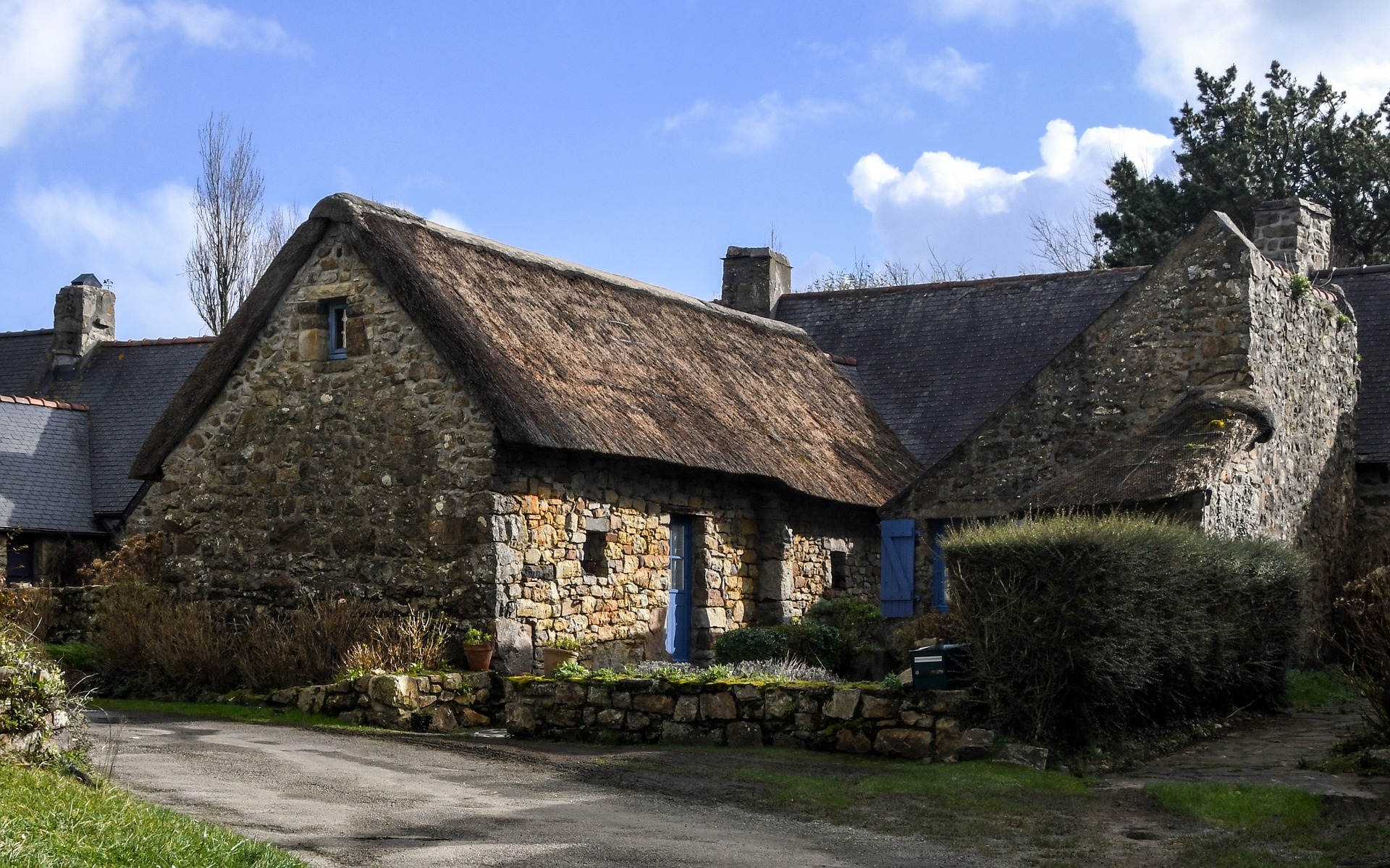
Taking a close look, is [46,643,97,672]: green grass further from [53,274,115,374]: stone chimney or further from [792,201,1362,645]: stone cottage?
[53,274,115,374]: stone chimney

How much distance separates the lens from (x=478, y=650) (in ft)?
46.9

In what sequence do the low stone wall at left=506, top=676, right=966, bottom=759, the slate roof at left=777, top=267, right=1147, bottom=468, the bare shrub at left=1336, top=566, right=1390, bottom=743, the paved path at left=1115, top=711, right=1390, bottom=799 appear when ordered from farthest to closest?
1. the slate roof at left=777, top=267, right=1147, bottom=468
2. the low stone wall at left=506, top=676, right=966, bottom=759
3. the bare shrub at left=1336, top=566, right=1390, bottom=743
4. the paved path at left=1115, top=711, right=1390, bottom=799

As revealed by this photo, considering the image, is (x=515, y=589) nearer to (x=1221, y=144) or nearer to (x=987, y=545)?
(x=987, y=545)

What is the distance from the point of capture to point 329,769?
33.7 ft

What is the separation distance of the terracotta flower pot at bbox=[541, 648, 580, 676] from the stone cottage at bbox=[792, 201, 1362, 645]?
4.13m

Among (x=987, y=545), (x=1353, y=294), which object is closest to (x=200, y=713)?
(x=987, y=545)

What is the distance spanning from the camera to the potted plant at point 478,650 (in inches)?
563

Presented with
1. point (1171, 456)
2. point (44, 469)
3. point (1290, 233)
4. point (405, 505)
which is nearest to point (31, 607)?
point (405, 505)

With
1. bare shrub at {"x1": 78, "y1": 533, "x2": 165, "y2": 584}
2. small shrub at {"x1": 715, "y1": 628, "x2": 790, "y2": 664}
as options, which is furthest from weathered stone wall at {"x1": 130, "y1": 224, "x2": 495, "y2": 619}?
small shrub at {"x1": 715, "y1": 628, "x2": 790, "y2": 664}

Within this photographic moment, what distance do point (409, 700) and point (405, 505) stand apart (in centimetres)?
260

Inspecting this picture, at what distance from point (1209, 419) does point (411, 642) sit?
8.86 meters

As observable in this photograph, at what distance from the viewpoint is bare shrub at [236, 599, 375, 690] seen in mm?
14727

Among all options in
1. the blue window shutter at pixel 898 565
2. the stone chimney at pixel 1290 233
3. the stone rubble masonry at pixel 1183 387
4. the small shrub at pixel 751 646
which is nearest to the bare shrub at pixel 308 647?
the small shrub at pixel 751 646

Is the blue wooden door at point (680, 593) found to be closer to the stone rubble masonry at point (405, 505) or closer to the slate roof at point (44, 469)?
the stone rubble masonry at point (405, 505)
